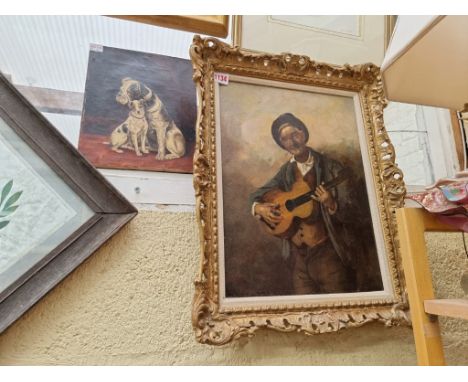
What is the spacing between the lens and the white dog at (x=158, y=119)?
0.90 meters

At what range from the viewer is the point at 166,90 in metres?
0.95

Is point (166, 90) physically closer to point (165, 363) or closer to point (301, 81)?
point (301, 81)

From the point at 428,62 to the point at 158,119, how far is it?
2.46 ft

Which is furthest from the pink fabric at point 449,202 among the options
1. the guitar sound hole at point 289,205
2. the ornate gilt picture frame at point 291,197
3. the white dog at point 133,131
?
the white dog at point 133,131

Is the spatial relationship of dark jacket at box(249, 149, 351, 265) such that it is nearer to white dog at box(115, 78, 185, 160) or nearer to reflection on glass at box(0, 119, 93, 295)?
white dog at box(115, 78, 185, 160)

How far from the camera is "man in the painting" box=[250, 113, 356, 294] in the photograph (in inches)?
33.2

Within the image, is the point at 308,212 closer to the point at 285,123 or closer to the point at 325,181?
the point at 325,181

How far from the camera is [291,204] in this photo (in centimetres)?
88

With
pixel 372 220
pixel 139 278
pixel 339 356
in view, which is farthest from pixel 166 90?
pixel 339 356

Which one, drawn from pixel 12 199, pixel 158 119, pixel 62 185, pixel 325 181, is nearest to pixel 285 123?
pixel 325 181

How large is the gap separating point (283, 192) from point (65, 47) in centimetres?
79

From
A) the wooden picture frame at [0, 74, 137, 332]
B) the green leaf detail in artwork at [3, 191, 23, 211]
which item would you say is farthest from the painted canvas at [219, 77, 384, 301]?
the green leaf detail in artwork at [3, 191, 23, 211]

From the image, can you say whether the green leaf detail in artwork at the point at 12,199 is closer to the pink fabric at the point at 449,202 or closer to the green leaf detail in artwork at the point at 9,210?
the green leaf detail in artwork at the point at 9,210

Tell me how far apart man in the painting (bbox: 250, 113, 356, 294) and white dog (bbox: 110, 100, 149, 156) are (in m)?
0.36
